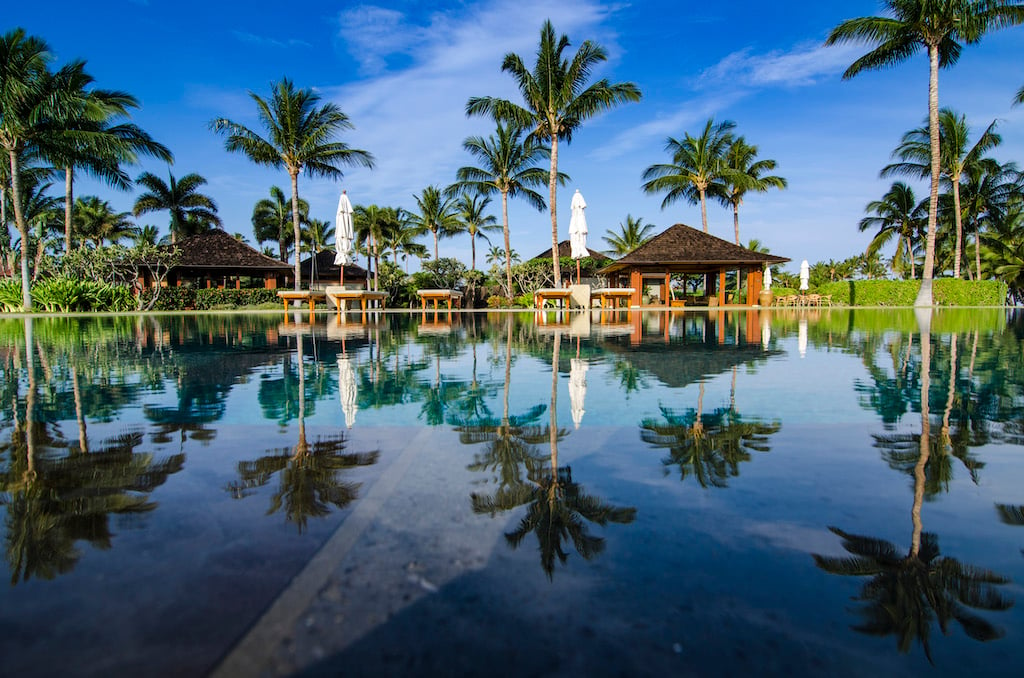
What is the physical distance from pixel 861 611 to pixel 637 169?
3379cm

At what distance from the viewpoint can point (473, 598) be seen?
4.85ft

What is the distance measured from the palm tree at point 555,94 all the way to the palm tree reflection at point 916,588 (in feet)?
72.6

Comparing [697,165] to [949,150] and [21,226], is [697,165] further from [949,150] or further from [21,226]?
[21,226]

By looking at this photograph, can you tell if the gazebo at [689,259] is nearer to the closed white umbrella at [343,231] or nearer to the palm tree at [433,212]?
the closed white umbrella at [343,231]

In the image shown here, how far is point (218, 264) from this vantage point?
31.5 metres

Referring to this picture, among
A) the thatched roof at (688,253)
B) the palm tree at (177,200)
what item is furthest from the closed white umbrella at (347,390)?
the palm tree at (177,200)

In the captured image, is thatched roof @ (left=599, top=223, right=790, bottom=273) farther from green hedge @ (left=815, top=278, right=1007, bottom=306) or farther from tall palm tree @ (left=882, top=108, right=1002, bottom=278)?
tall palm tree @ (left=882, top=108, right=1002, bottom=278)

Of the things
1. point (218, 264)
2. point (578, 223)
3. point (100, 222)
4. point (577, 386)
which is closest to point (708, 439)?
point (577, 386)

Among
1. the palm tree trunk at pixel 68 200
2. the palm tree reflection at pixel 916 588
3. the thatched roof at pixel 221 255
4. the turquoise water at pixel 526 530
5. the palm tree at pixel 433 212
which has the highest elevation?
the palm tree at pixel 433 212

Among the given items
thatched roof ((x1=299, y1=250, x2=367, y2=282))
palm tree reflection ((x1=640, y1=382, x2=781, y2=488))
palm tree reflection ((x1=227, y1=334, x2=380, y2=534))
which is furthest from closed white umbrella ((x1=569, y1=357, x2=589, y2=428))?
thatched roof ((x1=299, y1=250, x2=367, y2=282))

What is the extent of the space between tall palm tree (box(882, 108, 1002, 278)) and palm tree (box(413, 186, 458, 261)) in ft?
90.5

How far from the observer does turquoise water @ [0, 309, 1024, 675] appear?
130cm

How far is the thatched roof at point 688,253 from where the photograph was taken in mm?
24156

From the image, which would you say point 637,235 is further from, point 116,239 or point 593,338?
point 116,239
